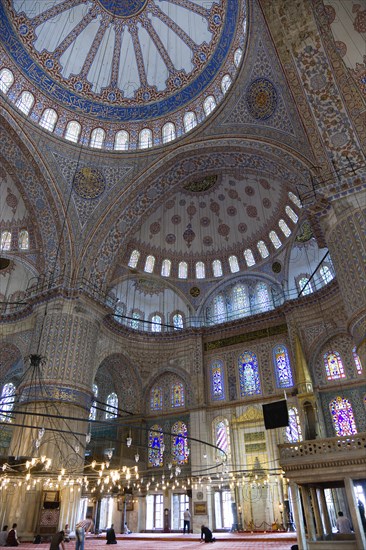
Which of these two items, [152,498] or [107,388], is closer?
[152,498]

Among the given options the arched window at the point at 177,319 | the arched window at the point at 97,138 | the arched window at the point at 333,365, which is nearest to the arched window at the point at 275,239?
the arched window at the point at 333,365

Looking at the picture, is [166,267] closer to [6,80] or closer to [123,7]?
[6,80]

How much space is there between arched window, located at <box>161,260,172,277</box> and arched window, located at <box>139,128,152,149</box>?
5572mm

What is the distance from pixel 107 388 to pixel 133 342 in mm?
3036

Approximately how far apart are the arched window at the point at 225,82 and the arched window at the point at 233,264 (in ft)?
24.5

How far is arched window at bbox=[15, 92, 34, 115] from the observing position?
14.4 meters

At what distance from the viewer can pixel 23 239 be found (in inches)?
640

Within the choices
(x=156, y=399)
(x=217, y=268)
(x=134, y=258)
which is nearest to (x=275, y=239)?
(x=217, y=268)

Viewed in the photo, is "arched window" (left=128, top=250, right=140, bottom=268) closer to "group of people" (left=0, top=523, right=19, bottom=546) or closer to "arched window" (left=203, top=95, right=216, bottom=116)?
"arched window" (left=203, top=95, right=216, bottom=116)

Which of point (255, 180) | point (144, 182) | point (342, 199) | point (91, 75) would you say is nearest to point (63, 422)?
point (144, 182)

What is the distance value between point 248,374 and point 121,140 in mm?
10955

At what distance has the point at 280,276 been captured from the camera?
1716cm

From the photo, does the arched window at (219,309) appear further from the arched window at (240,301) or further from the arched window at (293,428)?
the arched window at (293,428)

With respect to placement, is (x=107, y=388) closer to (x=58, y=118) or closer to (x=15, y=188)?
(x=15, y=188)
